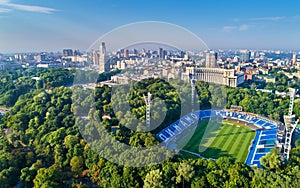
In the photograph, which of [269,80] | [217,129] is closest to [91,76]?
[217,129]

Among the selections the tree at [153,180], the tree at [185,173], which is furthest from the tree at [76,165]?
the tree at [185,173]

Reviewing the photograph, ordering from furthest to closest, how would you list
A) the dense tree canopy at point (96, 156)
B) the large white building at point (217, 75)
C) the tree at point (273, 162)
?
1. the large white building at point (217, 75)
2. the tree at point (273, 162)
3. the dense tree canopy at point (96, 156)

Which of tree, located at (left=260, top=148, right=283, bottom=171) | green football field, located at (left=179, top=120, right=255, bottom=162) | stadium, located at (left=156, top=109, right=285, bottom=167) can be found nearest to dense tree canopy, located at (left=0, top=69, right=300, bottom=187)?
tree, located at (left=260, top=148, right=283, bottom=171)

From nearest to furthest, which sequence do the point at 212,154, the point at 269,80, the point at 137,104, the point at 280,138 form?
the point at 212,154, the point at 280,138, the point at 137,104, the point at 269,80

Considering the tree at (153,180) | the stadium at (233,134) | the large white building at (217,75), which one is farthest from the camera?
the large white building at (217,75)

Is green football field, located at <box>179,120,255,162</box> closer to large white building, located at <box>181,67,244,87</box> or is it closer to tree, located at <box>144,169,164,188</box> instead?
tree, located at <box>144,169,164,188</box>

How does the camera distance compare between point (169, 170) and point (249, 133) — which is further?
point (249, 133)

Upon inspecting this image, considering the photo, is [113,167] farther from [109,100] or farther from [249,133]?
[249,133]

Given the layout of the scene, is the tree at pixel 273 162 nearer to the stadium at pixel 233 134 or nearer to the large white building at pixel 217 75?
the stadium at pixel 233 134
